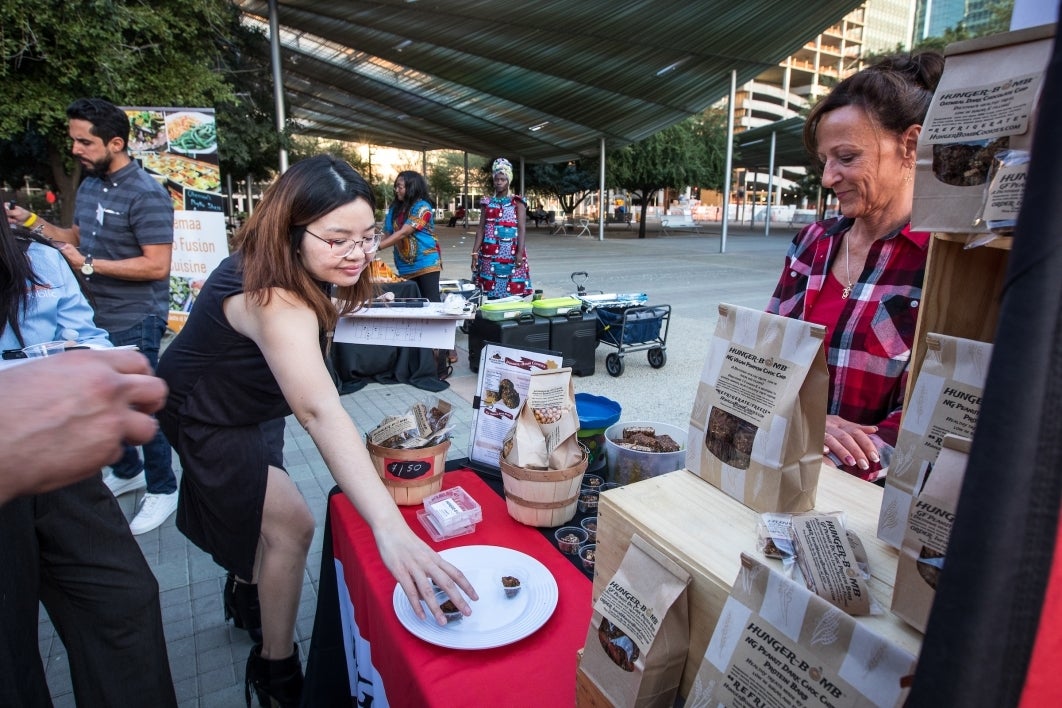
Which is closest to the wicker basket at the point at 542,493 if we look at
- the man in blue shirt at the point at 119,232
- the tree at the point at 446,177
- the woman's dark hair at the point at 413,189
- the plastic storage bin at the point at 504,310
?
the man in blue shirt at the point at 119,232

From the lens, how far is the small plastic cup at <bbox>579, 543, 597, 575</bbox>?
4.59 ft

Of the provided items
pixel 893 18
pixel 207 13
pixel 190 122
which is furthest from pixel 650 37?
pixel 893 18

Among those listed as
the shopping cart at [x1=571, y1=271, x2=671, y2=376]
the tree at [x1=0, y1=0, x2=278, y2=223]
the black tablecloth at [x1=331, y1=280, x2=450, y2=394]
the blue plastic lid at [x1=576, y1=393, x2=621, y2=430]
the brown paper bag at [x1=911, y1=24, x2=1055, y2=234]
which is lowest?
the black tablecloth at [x1=331, y1=280, x2=450, y2=394]

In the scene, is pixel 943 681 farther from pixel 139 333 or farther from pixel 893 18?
pixel 893 18

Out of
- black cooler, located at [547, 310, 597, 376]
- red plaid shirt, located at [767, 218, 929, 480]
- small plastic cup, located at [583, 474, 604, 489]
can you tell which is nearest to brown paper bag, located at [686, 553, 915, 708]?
small plastic cup, located at [583, 474, 604, 489]

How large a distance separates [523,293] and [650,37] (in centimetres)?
943

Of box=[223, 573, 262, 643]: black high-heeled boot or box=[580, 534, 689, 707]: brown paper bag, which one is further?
box=[223, 573, 262, 643]: black high-heeled boot

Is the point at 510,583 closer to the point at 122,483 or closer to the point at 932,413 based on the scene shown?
the point at 932,413

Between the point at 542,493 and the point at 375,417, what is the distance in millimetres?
3846

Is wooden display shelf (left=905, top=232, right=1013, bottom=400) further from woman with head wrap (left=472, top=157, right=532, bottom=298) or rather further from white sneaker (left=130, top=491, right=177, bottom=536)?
woman with head wrap (left=472, top=157, right=532, bottom=298)

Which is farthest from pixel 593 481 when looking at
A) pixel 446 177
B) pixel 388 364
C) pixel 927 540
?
pixel 446 177

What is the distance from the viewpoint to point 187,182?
21.2ft

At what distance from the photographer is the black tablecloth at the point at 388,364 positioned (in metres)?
5.91

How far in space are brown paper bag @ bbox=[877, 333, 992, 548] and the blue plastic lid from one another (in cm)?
103
